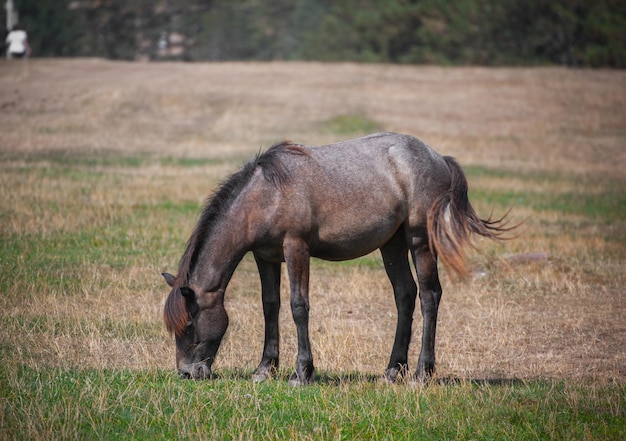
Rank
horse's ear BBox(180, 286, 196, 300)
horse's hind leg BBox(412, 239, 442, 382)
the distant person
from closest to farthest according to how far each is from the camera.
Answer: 1. horse's ear BBox(180, 286, 196, 300)
2. horse's hind leg BBox(412, 239, 442, 382)
3. the distant person

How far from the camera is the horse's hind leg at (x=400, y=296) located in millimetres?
9062

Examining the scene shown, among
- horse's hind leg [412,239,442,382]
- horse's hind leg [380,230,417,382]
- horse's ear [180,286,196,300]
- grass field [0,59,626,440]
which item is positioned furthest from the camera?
horse's hind leg [380,230,417,382]

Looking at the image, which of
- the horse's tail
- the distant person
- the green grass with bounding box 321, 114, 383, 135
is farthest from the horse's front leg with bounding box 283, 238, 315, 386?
the distant person

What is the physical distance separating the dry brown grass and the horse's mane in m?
1.21

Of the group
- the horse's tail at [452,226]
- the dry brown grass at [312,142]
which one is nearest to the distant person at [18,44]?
the dry brown grass at [312,142]

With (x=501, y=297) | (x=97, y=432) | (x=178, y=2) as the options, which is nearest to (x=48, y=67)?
(x=501, y=297)

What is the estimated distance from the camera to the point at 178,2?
9638 centimetres

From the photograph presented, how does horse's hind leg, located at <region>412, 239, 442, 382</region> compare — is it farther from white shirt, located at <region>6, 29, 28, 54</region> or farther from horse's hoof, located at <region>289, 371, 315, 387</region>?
white shirt, located at <region>6, 29, 28, 54</region>

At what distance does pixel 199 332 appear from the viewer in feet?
27.0

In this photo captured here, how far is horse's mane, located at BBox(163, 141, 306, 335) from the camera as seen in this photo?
8.12 meters

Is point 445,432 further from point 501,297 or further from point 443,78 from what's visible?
point 443,78

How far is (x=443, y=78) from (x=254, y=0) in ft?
184

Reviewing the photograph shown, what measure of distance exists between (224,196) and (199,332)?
131 centimetres

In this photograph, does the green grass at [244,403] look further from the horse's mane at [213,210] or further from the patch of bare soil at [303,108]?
the patch of bare soil at [303,108]
